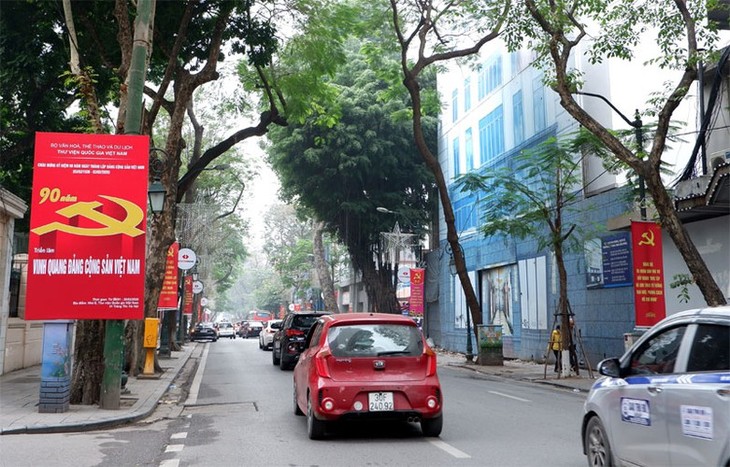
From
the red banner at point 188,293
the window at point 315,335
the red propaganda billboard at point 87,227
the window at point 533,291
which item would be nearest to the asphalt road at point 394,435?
the window at point 315,335

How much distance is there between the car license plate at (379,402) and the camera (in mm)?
8555

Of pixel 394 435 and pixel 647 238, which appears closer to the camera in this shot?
pixel 394 435

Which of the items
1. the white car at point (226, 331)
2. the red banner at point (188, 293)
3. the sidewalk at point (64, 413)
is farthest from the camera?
the white car at point (226, 331)

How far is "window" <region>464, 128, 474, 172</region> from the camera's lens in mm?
33062

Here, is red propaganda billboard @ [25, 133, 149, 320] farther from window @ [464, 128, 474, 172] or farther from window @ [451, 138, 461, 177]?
window @ [451, 138, 461, 177]

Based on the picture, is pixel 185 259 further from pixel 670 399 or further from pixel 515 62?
pixel 670 399

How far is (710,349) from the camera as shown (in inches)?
199

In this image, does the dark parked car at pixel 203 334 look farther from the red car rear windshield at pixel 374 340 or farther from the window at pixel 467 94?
the red car rear windshield at pixel 374 340

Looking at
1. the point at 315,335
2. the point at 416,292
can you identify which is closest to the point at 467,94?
the point at 416,292

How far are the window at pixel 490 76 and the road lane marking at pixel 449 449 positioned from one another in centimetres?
2359

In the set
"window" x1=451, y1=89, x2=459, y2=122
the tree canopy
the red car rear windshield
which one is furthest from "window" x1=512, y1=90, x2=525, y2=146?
the red car rear windshield

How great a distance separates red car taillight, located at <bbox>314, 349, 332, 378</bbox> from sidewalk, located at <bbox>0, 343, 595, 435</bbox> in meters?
3.66

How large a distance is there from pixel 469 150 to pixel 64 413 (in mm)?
25284

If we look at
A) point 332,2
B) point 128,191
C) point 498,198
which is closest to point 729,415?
point 128,191
